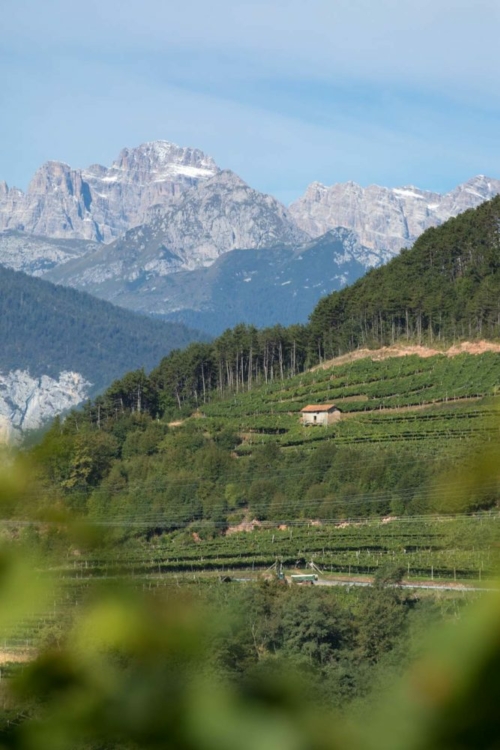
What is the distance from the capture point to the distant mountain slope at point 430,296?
169 ft

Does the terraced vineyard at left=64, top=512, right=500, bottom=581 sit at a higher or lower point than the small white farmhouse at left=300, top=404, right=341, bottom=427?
lower

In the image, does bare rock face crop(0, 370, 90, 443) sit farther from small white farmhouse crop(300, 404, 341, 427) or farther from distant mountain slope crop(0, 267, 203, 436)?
small white farmhouse crop(300, 404, 341, 427)

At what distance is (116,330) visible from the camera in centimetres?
18000

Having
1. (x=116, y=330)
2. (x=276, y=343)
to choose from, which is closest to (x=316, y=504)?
(x=276, y=343)

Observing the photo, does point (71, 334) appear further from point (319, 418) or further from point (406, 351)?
point (319, 418)

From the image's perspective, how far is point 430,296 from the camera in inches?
2099

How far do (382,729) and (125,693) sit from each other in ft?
0.84

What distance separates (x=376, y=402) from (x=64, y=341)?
5224 inches

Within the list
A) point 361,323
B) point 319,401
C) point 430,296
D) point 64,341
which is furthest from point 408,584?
point 64,341

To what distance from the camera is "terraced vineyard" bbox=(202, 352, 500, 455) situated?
41.8 m

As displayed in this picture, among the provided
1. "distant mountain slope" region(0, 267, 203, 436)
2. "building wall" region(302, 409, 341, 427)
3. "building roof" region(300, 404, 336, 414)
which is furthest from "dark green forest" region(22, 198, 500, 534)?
"distant mountain slope" region(0, 267, 203, 436)

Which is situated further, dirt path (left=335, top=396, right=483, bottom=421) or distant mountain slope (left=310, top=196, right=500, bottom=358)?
distant mountain slope (left=310, top=196, right=500, bottom=358)

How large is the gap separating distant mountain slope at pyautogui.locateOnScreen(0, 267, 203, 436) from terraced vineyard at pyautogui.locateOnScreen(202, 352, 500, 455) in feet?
355

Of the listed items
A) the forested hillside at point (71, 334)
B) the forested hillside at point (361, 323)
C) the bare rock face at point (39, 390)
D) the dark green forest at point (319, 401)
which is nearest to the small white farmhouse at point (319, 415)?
the dark green forest at point (319, 401)
